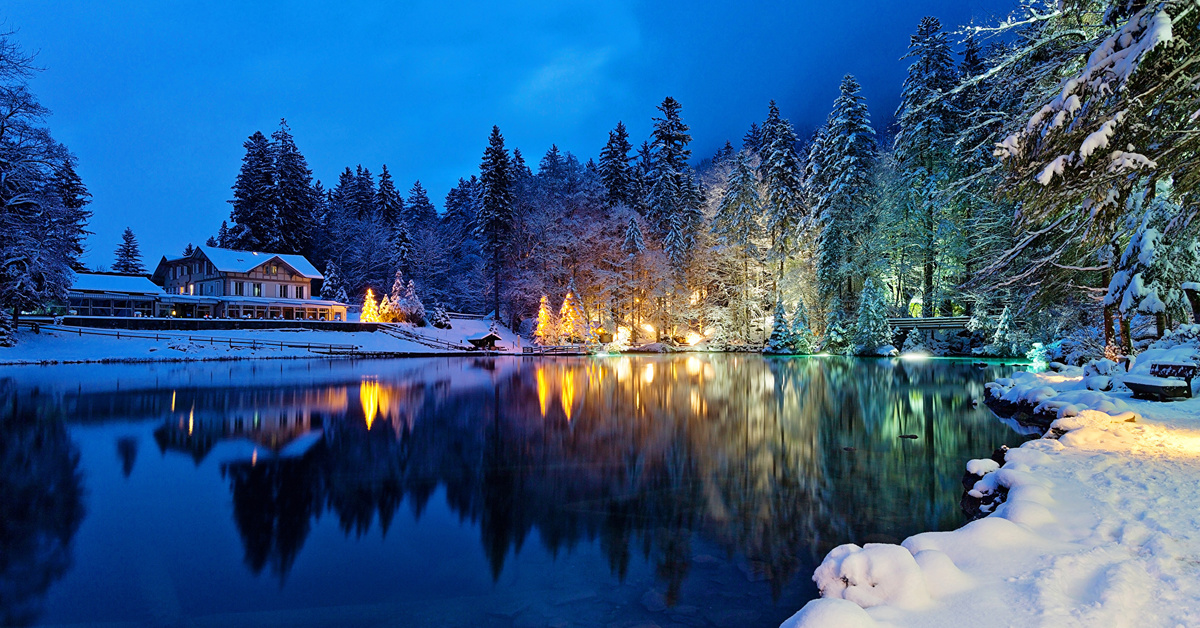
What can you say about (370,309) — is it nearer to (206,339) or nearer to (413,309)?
(413,309)

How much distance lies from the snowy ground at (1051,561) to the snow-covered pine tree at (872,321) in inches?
1210

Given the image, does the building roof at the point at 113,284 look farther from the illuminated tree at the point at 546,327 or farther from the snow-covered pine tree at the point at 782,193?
the snow-covered pine tree at the point at 782,193

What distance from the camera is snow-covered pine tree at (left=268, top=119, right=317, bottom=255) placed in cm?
5881

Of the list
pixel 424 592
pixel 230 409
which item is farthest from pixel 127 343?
pixel 424 592

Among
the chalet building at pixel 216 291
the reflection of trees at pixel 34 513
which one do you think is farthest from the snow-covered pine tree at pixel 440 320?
the reflection of trees at pixel 34 513

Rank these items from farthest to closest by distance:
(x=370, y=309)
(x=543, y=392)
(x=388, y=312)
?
(x=370, y=309)
(x=388, y=312)
(x=543, y=392)

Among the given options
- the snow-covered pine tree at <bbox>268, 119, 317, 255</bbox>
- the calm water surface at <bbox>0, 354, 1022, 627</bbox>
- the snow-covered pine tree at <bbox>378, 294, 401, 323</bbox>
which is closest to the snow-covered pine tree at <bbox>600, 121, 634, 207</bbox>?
the snow-covered pine tree at <bbox>378, 294, 401, 323</bbox>

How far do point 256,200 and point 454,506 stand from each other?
62073 mm

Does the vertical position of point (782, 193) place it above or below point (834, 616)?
above

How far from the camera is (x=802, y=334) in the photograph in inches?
1608

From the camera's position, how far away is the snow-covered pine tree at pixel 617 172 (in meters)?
51.5

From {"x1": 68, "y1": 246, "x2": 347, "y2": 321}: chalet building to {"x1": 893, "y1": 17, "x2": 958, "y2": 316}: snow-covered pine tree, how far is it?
46.9m

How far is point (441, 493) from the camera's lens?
800 cm

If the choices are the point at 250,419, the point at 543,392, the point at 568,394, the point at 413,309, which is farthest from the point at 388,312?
the point at 250,419
